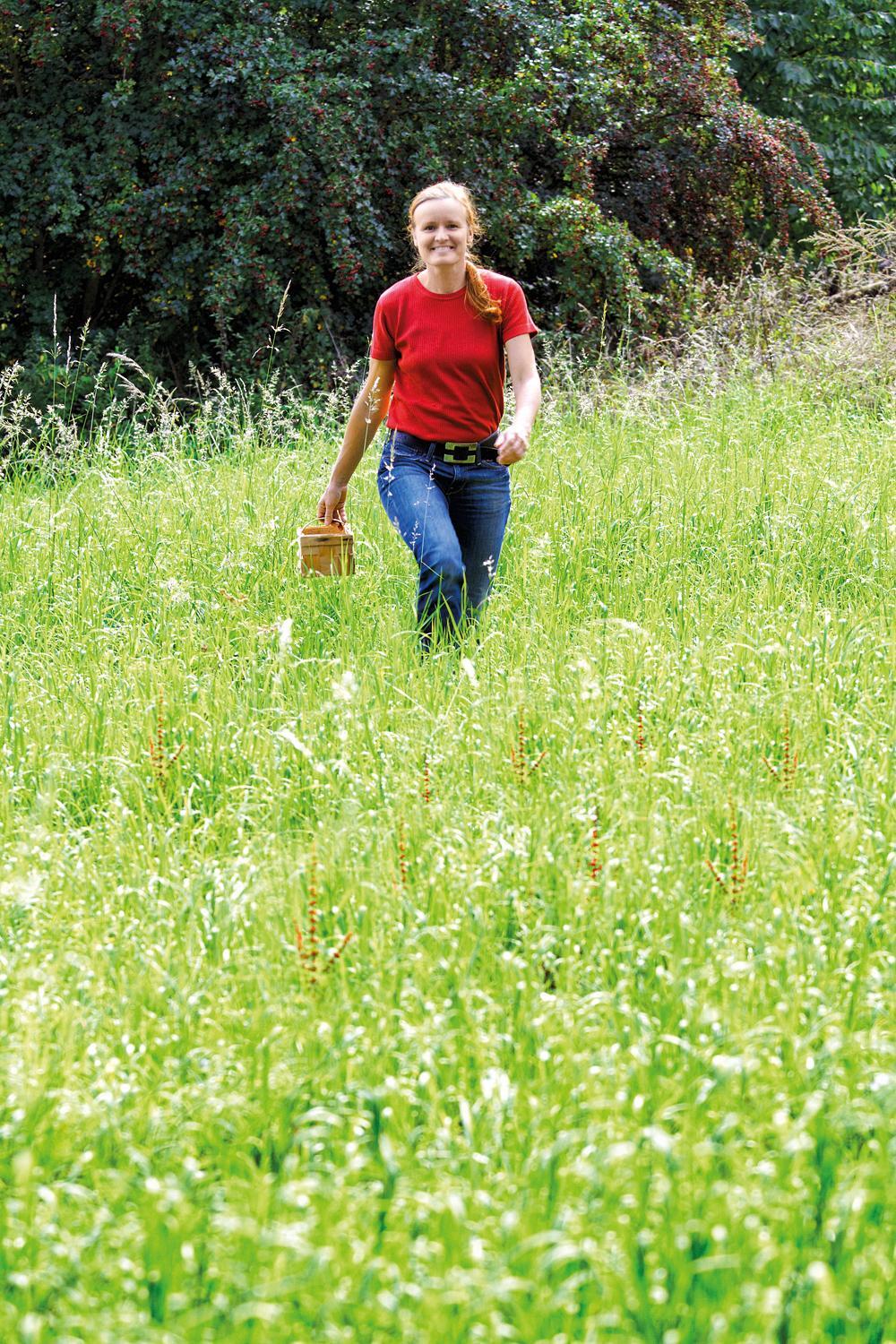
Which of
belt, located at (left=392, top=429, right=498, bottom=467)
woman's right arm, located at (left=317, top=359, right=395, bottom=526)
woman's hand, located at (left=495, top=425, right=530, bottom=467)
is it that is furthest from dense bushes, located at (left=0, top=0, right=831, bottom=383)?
woman's hand, located at (left=495, top=425, right=530, bottom=467)

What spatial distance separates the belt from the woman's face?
58 cm

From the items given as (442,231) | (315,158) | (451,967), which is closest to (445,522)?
(442,231)

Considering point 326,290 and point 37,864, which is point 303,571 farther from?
point 326,290

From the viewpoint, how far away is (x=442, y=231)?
14.5 feet

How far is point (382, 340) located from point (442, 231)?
1.37 feet

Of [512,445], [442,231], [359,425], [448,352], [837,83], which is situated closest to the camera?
[512,445]

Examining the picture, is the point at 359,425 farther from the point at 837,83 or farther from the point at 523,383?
the point at 837,83

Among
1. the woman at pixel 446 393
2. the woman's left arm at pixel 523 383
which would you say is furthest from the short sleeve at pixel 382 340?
the woman's left arm at pixel 523 383

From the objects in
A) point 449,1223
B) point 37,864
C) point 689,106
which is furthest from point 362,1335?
point 689,106

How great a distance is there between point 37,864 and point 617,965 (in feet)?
4.53

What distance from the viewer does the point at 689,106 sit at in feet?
36.2

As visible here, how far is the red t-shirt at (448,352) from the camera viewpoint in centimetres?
452

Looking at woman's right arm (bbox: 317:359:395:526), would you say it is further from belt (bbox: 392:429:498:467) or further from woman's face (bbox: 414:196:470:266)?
woman's face (bbox: 414:196:470:266)

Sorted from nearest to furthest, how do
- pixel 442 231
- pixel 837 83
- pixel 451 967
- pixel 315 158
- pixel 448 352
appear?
pixel 451 967, pixel 442 231, pixel 448 352, pixel 315 158, pixel 837 83
